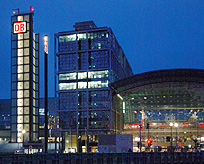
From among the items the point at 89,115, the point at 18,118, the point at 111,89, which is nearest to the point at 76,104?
the point at 89,115

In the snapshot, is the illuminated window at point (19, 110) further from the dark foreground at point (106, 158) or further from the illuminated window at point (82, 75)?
the dark foreground at point (106, 158)

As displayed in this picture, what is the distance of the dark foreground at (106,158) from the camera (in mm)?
36638

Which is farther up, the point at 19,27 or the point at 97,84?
the point at 19,27

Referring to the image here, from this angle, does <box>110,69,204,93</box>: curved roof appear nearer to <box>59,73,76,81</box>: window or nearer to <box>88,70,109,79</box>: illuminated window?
<box>88,70,109,79</box>: illuminated window

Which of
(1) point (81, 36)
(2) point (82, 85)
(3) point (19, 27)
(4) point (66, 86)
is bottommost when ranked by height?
(4) point (66, 86)

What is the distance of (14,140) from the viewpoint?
380ft

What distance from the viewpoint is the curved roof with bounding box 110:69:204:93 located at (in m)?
86.1

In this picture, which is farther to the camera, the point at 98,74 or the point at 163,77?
the point at 98,74

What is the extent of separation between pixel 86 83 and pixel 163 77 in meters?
23.4

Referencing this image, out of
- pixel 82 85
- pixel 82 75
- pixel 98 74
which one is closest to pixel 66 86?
pixel 82 85

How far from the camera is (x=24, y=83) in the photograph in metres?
116

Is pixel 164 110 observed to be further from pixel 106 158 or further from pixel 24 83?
pixel 106 158

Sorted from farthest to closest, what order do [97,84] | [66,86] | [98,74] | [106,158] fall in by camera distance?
1. [66,86]
2. [98,74]
3. [97,84]
4. [106,158]

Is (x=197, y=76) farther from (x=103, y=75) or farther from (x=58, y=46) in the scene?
(x=58, y=46)
